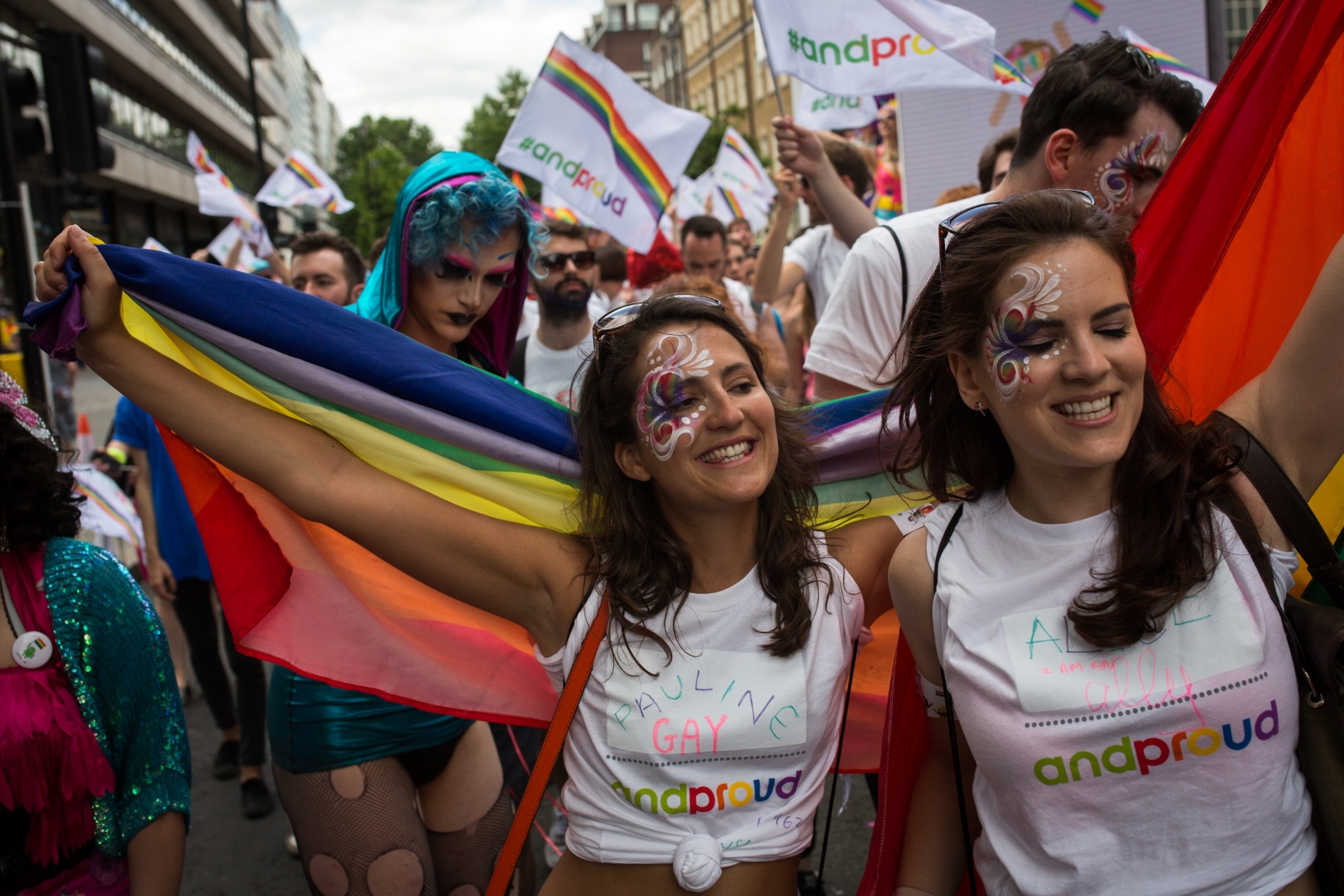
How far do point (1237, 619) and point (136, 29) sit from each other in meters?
35.7

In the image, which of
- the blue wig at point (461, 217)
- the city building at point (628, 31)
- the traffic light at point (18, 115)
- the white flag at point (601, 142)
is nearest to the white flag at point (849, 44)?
the blue wig at point (461, 217)

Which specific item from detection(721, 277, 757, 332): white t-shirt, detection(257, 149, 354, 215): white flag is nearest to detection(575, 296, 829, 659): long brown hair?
detection(721, 277, 757, 332): white t-shirt

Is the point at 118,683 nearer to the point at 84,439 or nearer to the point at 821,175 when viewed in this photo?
the point at 821,175

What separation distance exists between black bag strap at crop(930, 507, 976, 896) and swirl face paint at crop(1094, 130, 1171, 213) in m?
1.15

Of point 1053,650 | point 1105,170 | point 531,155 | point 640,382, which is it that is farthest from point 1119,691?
point 531,155

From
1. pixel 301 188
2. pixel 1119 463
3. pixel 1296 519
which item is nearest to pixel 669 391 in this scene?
pixel 1119 463

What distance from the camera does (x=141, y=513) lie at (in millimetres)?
5070

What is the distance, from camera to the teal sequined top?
2141 mm

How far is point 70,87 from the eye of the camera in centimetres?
606

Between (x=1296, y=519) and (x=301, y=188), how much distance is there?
10.6 metres

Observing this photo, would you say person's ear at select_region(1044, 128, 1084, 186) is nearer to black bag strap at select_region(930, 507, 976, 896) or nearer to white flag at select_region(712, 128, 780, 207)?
black bag strap at select_region(930, 507, 976, 896)

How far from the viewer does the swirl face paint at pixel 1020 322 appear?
180 cm

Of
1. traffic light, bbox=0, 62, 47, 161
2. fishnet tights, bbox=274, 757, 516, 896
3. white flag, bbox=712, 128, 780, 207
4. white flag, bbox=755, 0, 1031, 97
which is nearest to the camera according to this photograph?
fishnet tights, bbox=274, 757, 516, 896

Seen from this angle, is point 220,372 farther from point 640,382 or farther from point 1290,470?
point 1290,470
